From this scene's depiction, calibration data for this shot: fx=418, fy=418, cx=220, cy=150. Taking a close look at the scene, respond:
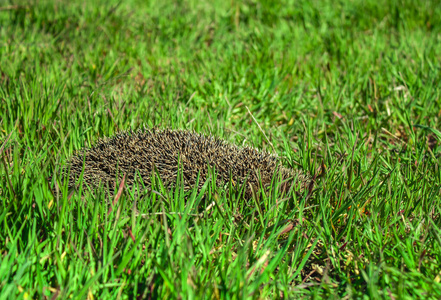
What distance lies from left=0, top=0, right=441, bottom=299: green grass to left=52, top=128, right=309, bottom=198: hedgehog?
0.14 meters

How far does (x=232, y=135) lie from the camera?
397 centimetres

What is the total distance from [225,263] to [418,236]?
124 cm

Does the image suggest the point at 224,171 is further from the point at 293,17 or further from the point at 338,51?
the point at 293,17

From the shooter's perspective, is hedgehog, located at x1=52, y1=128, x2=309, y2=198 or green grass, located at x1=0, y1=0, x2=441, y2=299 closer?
green grass, located at x1=0, y1=0, x2=441, y2=299

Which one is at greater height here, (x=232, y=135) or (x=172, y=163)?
(x=172, y=163)

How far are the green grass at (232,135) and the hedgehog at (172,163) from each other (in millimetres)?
142

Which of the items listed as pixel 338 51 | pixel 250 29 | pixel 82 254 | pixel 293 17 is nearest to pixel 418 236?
pixel 82 254

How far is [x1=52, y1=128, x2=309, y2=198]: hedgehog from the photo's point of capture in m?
2.89

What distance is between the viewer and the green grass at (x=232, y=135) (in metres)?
2.23

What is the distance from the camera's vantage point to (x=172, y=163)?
294 cm

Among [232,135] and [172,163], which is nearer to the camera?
[172,163]

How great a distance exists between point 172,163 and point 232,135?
115 cm

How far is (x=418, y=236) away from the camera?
8.47 feet

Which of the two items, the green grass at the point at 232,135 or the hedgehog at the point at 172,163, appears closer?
the green grass at the point at 232,135
